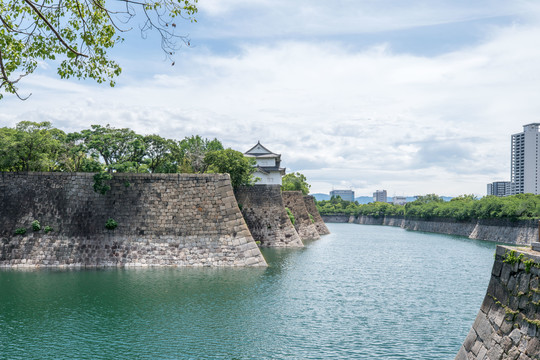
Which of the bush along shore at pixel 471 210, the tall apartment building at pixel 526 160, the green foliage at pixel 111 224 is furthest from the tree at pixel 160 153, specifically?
the tall apartment building at pixel 526 160

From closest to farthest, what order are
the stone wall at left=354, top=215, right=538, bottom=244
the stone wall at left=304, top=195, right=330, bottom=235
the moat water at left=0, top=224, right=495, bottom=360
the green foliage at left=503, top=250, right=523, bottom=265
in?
1. the green foliage at left=503, top=250, right=523, bottom=265
2. the moat water at left=0, top=224, right=495, bottom=360
3. the stone wall at left=354, top=215, right=538, bottom=244
4. the stone wall at left=304, top=195, right=330, bottom=235

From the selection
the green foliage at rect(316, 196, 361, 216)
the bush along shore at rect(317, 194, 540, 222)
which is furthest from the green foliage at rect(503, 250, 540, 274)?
the green foliage at rect(316, 196, 361, 216)

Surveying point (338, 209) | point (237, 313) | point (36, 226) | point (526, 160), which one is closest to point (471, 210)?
point (237, 313)

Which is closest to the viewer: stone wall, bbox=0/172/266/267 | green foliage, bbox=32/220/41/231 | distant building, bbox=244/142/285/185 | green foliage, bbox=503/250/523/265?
green foliage, bbox=503/250/523/265

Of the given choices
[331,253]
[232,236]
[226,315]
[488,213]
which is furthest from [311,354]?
[488,213]

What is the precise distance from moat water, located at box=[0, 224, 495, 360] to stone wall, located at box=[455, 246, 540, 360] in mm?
4011

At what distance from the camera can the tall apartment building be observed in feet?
458

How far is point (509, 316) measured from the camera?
9594mm

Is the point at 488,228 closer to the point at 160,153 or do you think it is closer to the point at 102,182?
the point at 160,153

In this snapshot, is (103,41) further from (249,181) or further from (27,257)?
(249,181)

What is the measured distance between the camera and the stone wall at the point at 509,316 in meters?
8.91

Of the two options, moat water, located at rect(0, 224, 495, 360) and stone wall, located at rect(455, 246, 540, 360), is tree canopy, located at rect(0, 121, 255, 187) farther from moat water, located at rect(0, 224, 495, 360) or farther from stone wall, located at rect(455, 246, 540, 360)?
stone wall, located at rect(455, 246, 540, 360)

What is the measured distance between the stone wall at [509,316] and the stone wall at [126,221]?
1946cm

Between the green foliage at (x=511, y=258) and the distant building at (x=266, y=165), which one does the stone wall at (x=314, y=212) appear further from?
the green foliage at (x=511, y=258)
